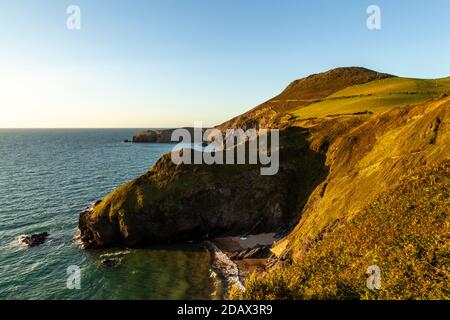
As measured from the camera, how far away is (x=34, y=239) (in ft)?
183

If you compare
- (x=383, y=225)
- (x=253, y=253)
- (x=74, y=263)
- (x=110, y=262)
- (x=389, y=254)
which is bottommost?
(x=74, y=263)

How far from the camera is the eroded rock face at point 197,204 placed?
55.5 metres

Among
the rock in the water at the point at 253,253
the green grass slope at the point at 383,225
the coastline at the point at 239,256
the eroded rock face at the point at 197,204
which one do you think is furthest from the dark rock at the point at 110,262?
the green grass slope at the point at 383,225

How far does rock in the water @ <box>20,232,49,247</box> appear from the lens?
179 feet

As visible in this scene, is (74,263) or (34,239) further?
(34,239)

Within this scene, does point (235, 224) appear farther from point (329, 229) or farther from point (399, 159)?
point (399, 159)

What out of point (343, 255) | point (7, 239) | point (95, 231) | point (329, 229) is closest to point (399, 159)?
point (329, 229)

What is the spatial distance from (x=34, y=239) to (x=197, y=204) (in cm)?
2936

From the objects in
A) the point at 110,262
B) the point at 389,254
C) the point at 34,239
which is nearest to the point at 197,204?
the point at 110,262

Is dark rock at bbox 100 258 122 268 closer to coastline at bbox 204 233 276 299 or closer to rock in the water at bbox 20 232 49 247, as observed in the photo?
coastline at bbox 204 233 276 299

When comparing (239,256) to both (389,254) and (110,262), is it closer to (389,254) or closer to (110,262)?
(110,262)
